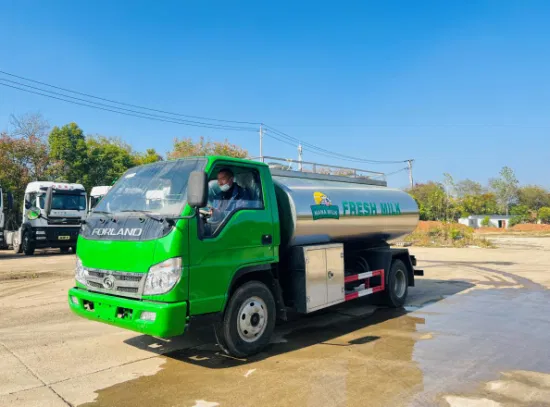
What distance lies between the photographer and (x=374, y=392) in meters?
3.98

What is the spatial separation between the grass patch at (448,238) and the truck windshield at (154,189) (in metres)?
23.0

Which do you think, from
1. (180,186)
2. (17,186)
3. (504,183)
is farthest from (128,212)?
(504,183)

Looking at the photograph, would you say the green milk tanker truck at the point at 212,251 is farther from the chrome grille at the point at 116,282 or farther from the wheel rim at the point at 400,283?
the wheel rim at the point at 400,283

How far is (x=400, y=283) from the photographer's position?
27.1ft

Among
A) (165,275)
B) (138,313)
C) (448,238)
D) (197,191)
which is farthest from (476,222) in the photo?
(138,313)

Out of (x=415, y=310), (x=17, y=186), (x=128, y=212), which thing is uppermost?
(x=17, y=186)

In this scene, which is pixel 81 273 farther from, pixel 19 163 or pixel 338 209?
pixel 19 163

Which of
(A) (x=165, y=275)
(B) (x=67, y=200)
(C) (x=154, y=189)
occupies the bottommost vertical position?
(A) (x=165, y=275)

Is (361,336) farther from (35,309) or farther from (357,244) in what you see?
(35,309)

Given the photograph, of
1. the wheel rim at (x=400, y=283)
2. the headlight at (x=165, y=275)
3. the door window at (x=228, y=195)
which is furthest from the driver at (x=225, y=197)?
the wheel rim at (x=400, y=283)

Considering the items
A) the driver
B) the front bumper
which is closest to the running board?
the driver

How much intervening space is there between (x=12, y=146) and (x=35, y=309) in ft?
84.3

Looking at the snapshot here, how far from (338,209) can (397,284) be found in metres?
2.64

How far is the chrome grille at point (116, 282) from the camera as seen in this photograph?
4351mm
